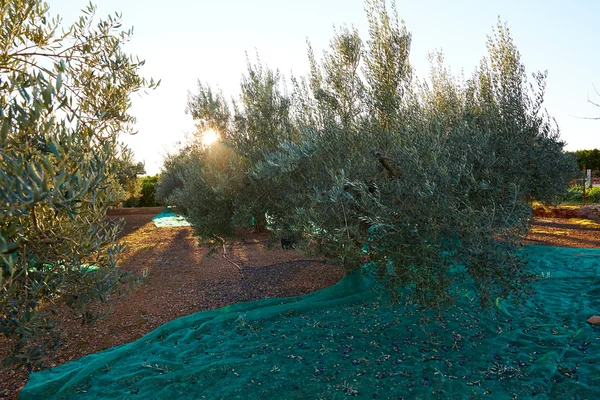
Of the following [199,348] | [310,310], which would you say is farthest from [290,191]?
[199,348]

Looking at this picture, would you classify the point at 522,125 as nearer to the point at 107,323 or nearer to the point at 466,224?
the point at 466,224

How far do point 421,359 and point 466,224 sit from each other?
223 centimetres

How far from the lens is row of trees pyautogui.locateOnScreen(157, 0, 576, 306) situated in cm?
547

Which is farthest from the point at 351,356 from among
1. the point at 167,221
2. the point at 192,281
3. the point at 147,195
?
the point at 147,195

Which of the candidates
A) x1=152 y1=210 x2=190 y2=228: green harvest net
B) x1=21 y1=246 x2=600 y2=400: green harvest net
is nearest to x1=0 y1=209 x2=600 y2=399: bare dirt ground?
x1=21 y1=246 x2=600 y2=400: green harvest net

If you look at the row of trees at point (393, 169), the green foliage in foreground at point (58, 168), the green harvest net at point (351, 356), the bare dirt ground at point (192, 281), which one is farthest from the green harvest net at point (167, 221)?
the green foliage in foreground at point (58, 168)

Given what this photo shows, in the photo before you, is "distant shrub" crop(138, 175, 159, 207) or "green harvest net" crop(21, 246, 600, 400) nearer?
"green harvest net" crop(21, 246, 600, 400)

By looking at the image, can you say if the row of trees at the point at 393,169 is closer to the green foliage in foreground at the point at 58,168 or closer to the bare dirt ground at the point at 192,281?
the bare dirt ground at the point at 192,281

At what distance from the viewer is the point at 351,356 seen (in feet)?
20.8

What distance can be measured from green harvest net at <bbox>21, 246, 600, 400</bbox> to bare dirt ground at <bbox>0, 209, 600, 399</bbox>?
3.40 feet

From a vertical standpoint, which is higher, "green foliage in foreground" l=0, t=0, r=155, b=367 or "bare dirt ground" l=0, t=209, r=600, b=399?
"green foliage in foreground" l=0, t=0, r=155, b=367

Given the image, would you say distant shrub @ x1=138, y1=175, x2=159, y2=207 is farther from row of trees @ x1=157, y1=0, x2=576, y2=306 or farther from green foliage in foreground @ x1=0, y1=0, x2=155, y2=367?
green foliage in foreground @ x1=0, y1=0, x2=155, y2=367

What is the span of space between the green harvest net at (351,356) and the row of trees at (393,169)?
90cm

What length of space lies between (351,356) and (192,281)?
21.8 feet
